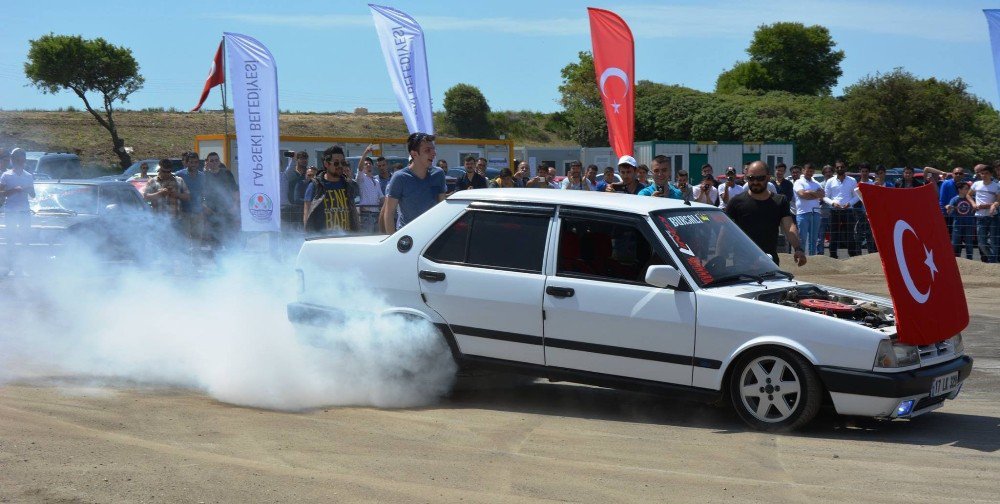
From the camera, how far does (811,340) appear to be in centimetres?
672

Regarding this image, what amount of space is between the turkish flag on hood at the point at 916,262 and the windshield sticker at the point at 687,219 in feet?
3.88

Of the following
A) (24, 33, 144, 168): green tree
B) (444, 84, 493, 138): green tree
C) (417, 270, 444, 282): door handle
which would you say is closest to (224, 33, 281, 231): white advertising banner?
(417, 270, 444, 282): door handle

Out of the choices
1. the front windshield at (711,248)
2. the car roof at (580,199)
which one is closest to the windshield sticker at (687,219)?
the front windshield at (711,248)

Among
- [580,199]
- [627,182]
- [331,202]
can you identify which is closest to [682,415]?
[580,199]

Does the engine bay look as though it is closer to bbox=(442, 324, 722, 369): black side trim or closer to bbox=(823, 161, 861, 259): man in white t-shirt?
bbox=(442, 324, 722, 369): black side trim

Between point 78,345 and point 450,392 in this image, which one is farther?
point 78,345

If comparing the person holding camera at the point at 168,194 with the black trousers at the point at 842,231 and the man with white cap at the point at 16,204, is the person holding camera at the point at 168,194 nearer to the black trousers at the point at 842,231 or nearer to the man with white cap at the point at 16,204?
the man with white cap at the point at 16,204

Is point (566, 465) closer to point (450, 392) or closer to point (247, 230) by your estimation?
point (450, 392)

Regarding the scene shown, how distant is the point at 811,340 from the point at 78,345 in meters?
6.41

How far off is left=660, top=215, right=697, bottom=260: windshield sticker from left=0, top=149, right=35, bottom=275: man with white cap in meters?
10.8

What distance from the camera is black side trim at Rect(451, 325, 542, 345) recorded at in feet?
24.7

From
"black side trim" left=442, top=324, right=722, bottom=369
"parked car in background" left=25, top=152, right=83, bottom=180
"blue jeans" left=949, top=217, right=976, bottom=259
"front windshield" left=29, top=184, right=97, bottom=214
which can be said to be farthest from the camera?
"parked car in background" left=25, top=152, right=83, bottom=180

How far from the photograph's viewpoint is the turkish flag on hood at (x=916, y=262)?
6855mm

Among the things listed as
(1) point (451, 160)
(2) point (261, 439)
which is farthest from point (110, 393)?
(1) point (451, 160)
